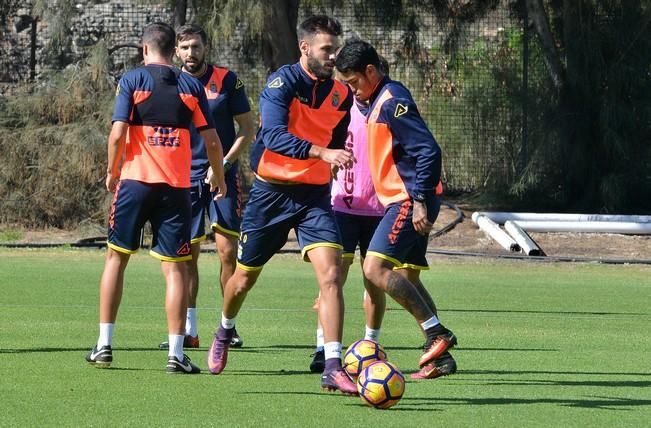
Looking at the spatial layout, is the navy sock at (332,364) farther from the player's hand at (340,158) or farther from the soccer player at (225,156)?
the soccer player at (225,156)

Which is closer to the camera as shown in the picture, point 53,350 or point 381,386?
point 381,386

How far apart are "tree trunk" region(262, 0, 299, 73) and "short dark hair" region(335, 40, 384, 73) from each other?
527 inches

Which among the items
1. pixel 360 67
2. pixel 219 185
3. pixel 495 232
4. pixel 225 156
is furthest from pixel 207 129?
pixel 495 232

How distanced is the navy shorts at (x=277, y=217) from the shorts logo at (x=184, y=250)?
333 mm

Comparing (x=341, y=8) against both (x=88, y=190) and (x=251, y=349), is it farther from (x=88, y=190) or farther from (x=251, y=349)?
(x=251, y=349)

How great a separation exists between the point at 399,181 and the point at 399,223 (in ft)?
0.87

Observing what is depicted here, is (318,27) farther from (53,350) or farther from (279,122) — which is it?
(53,350)

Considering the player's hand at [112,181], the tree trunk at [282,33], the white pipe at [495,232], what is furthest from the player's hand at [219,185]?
the tree trunk at [282,33]

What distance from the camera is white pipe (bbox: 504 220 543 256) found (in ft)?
61.3

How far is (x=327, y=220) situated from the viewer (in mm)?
8008

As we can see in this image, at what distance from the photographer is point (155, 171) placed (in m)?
8.17

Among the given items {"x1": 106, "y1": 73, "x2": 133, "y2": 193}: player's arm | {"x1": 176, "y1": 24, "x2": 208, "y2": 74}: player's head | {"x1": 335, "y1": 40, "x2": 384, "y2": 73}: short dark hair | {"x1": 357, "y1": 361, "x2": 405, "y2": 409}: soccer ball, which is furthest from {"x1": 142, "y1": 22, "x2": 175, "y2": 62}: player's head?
{"x1": 357, "y1": 361, "x2": 405, "y2": 409}: soccer ball

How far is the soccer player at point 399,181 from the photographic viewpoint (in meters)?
7.66

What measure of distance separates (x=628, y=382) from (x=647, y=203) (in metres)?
14.2
